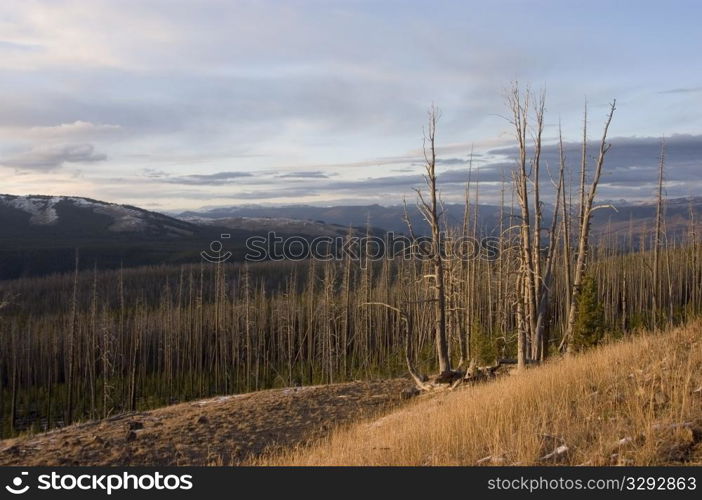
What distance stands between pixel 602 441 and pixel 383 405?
1243cm

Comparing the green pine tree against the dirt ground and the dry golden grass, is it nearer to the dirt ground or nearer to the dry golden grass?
the dirt ground

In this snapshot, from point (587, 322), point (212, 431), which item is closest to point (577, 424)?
point (212, 431)

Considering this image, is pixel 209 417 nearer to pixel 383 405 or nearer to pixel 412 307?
pixel 383 405

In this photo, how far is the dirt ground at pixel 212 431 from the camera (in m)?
14.9

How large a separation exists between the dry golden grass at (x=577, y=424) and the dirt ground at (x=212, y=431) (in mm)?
4931

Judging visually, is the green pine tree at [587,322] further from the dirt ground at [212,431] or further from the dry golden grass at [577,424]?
the dry golden grass at [577,424]

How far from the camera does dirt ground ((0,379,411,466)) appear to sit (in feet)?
48.8

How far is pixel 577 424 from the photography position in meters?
7.96

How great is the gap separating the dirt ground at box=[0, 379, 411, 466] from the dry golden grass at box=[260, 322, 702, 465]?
4.93 meters

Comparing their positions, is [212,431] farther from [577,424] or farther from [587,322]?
[587,322]

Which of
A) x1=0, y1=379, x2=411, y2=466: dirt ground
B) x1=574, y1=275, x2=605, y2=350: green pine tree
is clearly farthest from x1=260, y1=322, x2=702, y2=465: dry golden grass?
x1=574, y1=275, x2=605, y2=350: green pine tree

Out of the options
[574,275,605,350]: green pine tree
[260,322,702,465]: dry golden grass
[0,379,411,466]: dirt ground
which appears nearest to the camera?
[260,322,702,465]: dry golden grass

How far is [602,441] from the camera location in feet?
23.0
